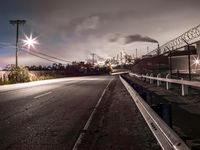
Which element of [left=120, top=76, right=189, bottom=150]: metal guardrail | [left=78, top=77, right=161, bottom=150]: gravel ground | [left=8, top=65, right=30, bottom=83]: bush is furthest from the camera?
[left=8, top=65, right=30, bottom=83]: bush

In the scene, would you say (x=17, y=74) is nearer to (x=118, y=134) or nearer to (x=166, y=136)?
(x=118, y=134)

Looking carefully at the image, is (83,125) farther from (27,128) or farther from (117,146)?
(117,146)

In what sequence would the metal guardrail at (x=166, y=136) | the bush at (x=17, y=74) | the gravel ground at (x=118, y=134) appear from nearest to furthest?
1. the metal guardrail at (x=166, y=136)
2. the gravel ground at (x=118, y=134)
3. the bush at (x=17, y=74)

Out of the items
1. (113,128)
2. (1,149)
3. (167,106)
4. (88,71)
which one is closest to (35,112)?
(113,128)

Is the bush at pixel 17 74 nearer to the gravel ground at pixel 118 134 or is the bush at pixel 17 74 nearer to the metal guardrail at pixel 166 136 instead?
the gravel ground at pixel 118 134

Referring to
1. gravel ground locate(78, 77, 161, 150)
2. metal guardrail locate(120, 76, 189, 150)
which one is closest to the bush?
gravel ground locate(78, 77, 161, 150)

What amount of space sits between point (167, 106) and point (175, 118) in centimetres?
264

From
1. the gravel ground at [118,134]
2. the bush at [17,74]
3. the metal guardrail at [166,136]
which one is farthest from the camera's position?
the bush at [17,74]

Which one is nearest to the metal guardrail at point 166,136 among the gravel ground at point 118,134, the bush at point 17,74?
the gravel ground at point 118,134

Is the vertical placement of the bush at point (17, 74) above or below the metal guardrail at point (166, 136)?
above

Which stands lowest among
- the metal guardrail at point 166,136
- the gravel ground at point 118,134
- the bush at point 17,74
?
the gravel ground at point 118,134

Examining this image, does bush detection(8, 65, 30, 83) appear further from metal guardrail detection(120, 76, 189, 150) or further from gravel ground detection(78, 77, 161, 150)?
metal guardrail detection(120, 76, 189, 150)

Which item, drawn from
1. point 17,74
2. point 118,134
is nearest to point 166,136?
point 118,134

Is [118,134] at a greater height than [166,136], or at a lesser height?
lesser
